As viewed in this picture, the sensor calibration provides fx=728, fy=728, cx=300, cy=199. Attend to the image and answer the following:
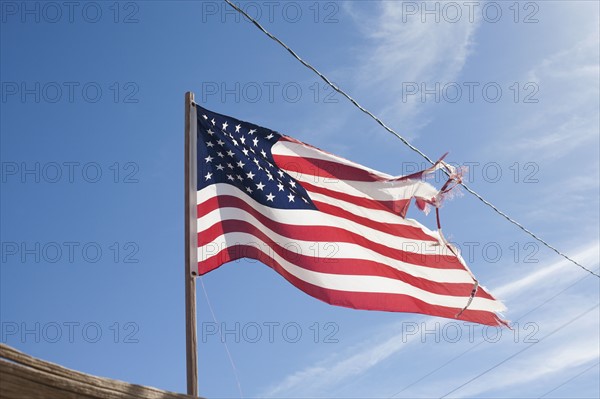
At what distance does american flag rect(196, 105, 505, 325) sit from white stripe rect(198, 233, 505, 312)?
0.4 inches

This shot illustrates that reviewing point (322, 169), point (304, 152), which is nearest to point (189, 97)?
point (304, 152)

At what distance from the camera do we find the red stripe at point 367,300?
6.89 meters

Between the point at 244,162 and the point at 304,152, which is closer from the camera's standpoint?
the point at 244,162

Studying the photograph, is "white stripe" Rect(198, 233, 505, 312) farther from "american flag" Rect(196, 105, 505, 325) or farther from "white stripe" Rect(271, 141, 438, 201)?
"white stripe" Rect(271, 141, 438, 201)

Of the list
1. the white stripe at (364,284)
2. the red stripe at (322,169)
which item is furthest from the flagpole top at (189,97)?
the white stripe at (364,284)

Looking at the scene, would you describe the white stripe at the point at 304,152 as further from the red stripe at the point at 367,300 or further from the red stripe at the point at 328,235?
the red stripe at the point at 367,300

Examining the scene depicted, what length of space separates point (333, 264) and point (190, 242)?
1.51 meters

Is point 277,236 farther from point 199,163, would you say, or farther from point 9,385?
point 9,385

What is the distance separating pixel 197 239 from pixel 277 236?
0.91 m

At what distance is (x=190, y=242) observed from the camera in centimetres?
646

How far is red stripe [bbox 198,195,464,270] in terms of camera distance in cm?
709

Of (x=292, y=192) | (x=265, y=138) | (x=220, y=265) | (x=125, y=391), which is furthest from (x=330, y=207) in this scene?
(x=125, y=391)

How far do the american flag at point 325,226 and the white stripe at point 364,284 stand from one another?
10 mm

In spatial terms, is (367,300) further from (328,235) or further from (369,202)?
(369,202)
